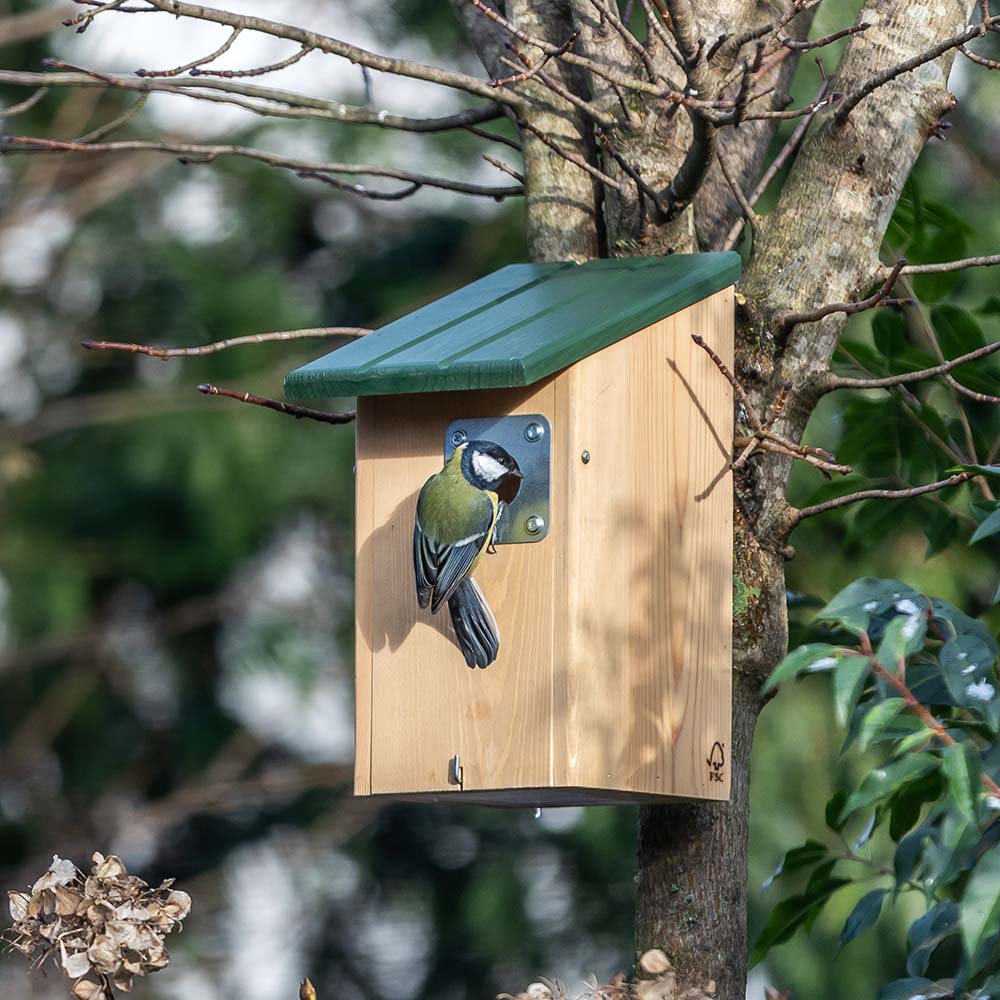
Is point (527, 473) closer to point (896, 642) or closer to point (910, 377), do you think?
point (910, 377)

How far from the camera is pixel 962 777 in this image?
164 cm

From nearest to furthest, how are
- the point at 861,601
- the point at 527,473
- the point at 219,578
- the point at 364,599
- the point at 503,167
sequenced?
the point at 861,601 < the point at 527,473 < the point at 364,599 < the point at 503,167 < the point at 219,578

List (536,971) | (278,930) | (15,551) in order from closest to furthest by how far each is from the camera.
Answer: (536,971) → (15,551) → (278,930)

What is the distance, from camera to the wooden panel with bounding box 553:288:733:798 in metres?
2.18

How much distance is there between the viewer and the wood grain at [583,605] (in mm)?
2170

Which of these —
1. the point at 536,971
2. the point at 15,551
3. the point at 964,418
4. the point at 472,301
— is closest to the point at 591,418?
the point at 472,301

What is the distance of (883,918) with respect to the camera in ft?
17.0

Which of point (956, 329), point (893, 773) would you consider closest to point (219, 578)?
point (956, 329)

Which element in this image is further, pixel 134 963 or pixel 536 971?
pixel 536 971

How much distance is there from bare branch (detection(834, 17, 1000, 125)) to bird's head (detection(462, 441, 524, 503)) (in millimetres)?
663

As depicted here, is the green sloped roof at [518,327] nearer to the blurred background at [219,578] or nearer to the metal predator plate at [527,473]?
the metal predator plate at [527,473]

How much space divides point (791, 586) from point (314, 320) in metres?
2.54

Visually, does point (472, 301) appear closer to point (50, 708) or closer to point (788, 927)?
point (788, 927)

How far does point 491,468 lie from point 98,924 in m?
0.73
